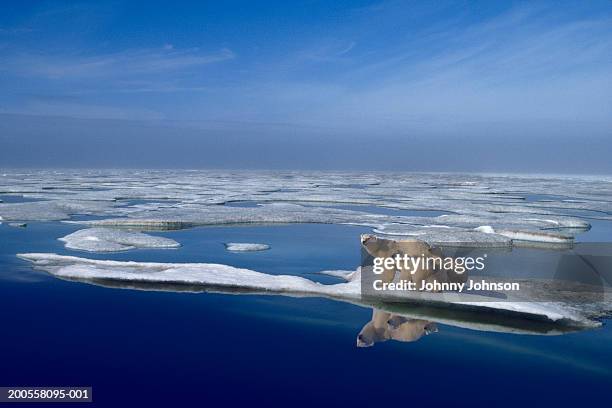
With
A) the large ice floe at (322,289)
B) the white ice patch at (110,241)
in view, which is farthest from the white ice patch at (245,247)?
A: the large ice floe at (322,289)

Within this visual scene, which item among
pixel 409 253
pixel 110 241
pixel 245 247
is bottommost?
pixel 245 247

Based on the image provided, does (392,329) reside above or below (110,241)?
below

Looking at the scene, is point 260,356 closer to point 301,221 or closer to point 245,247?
point 245,247

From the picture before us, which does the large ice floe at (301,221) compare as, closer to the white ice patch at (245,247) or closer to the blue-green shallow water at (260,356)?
the blue-green shallow water at (260,356)

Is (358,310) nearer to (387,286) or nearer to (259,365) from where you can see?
(387,286)

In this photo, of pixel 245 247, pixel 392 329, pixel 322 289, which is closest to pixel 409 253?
pixel 392 329

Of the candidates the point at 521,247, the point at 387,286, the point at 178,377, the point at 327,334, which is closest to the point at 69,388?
the point at 178,377
